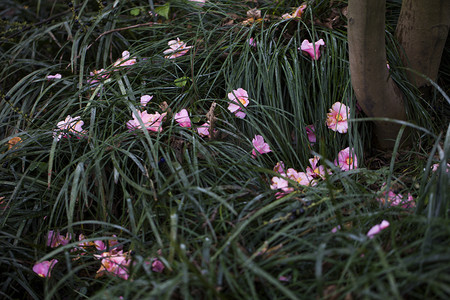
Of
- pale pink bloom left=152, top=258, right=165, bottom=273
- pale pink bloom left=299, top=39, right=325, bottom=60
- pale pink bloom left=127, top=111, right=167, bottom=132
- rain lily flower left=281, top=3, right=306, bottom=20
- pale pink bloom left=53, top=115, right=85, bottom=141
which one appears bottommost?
pale pink bloom left=152, top=258, right=165, bottom=273

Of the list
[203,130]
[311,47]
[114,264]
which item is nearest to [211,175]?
[203,130]

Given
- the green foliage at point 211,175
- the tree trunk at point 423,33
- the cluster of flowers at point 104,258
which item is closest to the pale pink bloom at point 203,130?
the green foliage at point 211,175

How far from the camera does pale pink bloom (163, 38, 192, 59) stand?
2.23 meters

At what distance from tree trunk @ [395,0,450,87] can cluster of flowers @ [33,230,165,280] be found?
1466 millimetres

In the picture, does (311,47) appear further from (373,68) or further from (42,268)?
(42,268)

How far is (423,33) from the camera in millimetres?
1886

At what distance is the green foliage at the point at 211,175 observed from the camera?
1.17 metres

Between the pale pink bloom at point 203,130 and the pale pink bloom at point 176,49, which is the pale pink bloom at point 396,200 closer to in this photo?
the pale pink bloom at point 203,130

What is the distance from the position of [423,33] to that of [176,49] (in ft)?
3.98

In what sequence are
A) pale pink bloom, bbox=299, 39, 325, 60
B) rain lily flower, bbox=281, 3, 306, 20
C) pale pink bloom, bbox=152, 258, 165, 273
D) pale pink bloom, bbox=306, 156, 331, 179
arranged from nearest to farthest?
pale pink bloom, bbox=152, 258, 165, 273
pale pink bloom, bbox=306, 156, 331, 179
pale pink bloom, bbox=299, 39, 325, 60
rain lily flower, bbox=281, 3, 306, 20

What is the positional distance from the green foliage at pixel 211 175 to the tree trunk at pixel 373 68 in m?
0.09

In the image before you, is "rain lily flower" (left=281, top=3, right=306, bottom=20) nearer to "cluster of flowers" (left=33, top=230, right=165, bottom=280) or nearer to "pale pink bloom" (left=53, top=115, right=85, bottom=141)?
"pale pink bloom" (left=53, top=115, right=85, bottom=141)

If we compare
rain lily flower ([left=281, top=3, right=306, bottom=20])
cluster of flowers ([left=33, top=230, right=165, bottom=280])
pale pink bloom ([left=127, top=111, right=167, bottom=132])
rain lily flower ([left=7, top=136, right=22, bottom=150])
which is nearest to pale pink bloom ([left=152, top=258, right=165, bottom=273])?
cluster of flowers ([left=33, top=230, right=165, bottom=280])

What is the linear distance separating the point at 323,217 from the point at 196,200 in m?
0.42
